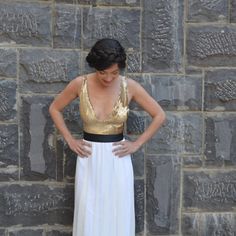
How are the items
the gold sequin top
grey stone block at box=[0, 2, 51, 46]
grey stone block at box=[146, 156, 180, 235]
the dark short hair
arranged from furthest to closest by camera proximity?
grey stone block at box=[146, 156, 180, 235]
grey stone block at box=[0, 2, 51, 46]
the gold sequin top
the dark short hair

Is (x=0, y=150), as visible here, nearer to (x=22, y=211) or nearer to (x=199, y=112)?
(x=22, y=211)

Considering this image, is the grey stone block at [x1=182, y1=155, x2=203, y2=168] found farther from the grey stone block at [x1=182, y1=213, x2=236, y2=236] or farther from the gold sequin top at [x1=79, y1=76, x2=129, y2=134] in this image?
the gold sequin top at [x1=79, y1=76, x2=129, y2=134]

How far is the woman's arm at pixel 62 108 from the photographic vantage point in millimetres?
3738

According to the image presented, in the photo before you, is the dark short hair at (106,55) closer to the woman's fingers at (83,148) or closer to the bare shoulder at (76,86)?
the bare shoulder at (76,86)

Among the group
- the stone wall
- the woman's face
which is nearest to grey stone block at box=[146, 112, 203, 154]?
the stone wall

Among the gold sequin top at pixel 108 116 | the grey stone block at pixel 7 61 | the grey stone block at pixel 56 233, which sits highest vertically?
the grey stone block at pixel 7 61

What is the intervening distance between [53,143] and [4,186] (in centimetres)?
50

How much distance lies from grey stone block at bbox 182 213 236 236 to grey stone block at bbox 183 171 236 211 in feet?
0.21

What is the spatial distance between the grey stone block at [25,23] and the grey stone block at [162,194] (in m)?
→ 1.26

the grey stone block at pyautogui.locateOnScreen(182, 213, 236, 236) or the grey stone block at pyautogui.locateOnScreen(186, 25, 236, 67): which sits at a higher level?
the grey stone block at pyautogui.locateOnScreen(186, 25, 236, 67)

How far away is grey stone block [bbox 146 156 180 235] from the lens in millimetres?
4332

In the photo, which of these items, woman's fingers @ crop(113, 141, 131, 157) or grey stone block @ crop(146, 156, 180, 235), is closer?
woman's fingers @ crop(113, 141, 131, 157)

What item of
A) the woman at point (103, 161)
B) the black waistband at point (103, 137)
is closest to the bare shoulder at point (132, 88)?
the woman at point (103, 161)

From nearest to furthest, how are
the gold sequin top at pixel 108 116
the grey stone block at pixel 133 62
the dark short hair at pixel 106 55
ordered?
1. the dark short hair at pixel 106 55
2. the gold sequin top at pixel 108 116
3. the grey stone block at pixel 133 62
